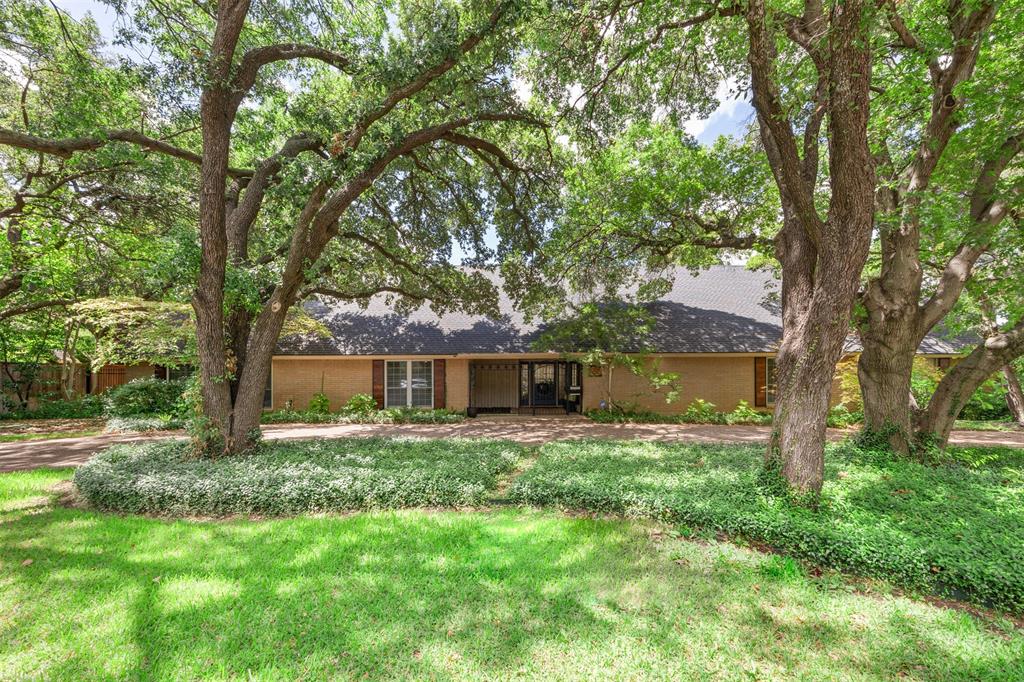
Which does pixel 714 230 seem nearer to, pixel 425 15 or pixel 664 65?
pixel 664 65

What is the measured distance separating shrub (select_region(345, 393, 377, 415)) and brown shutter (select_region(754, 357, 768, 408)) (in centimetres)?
1399

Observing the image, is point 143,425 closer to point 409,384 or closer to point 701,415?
point 409,384

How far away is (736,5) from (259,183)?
8726mm

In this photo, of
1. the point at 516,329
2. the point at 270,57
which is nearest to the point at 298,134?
the point at 270,57

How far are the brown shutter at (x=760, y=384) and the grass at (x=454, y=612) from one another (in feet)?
39.5

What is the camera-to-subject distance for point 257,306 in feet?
25.3

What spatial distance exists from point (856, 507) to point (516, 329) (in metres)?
11.7

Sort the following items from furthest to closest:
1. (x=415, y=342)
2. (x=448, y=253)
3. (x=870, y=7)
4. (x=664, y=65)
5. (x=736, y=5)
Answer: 1. (x=415, y=342)
2. (x=448, y=253)
3. (x=664, y=65)
4. (x=736, y=5)
5. (x=870, y=7)

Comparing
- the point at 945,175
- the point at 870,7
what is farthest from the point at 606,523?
the point at 945,175

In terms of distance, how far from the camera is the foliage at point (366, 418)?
13453mm

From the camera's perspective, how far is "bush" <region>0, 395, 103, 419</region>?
48.0ft

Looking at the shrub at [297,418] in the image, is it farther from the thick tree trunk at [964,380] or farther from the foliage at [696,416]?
the thick tree trunk at [964,380]

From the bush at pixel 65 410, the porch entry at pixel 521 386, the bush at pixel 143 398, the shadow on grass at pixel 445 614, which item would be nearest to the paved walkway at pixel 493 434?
the porch entry at pixel 521 386

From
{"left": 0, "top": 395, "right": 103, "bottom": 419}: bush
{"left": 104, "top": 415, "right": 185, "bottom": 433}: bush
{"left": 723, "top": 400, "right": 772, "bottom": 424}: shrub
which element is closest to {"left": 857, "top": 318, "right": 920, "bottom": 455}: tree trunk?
{"left": 723, "top": 400, "right": 772, "bottom": 424}: shrub
